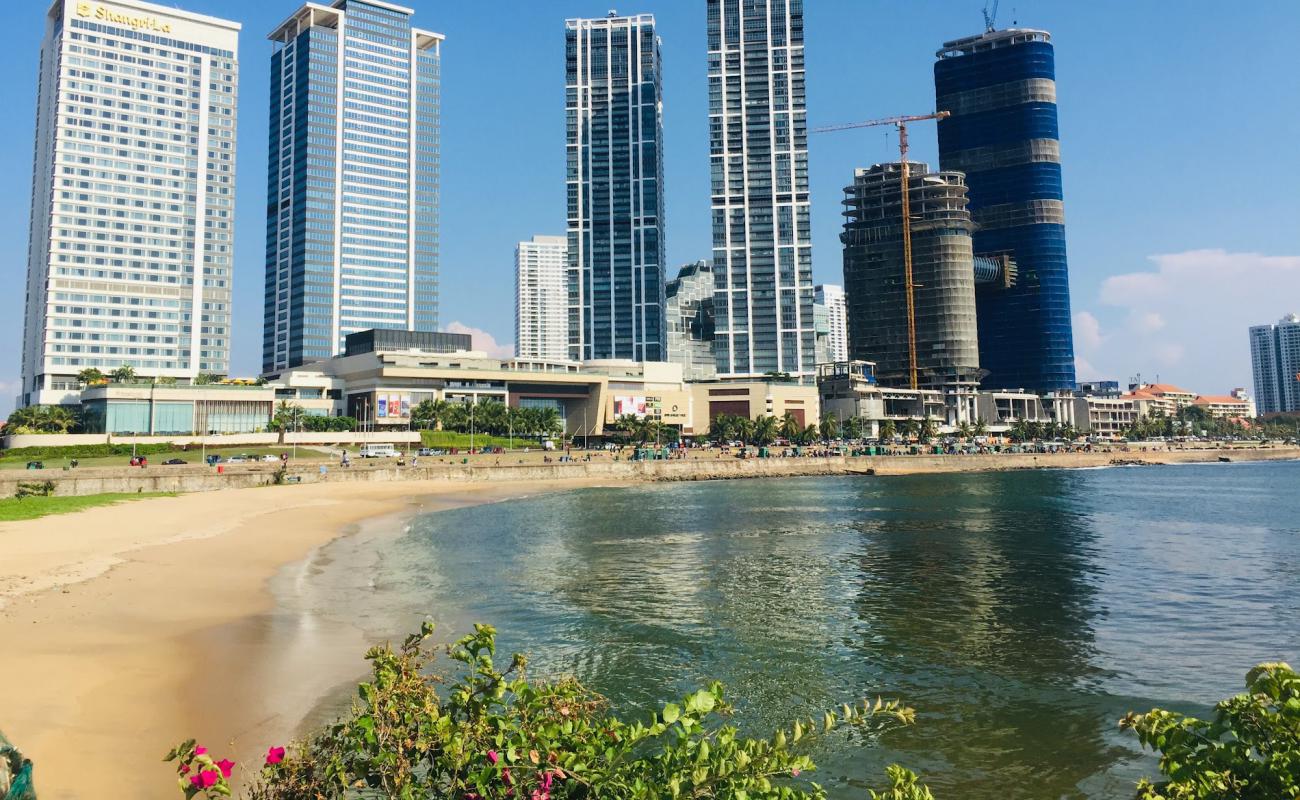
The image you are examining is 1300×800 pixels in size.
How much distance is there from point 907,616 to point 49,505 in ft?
187

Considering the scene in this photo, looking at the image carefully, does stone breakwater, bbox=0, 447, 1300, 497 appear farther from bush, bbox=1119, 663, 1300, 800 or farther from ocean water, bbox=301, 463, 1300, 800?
bush, bbox=1119, 663, 1300, 800

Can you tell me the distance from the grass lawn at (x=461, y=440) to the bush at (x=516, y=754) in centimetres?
15406

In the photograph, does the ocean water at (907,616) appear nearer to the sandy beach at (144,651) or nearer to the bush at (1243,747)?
the sandy beach at (144,651)

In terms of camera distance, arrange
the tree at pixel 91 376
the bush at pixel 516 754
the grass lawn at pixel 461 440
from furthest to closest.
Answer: the tree at pixel 91 376 → the grass lawn at pixel 461 440 → the bush at pixel 516 754

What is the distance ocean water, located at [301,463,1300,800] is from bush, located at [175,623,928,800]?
9.90 meters

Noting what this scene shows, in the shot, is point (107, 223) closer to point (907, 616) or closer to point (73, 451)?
point (73, 451)

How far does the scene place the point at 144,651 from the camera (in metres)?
21.3

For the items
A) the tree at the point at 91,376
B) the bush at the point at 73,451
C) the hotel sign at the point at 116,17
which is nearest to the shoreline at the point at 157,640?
the bush at the point at 73,451

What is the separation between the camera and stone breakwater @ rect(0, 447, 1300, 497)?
77.6 m

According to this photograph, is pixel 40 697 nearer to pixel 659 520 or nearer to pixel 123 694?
pixel 123 694

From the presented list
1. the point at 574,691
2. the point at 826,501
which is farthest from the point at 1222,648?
the point at 826,501

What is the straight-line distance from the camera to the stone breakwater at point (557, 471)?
77.6 metres

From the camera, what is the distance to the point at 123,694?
17.5 meters

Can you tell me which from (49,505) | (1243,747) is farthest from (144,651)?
(49,505)
